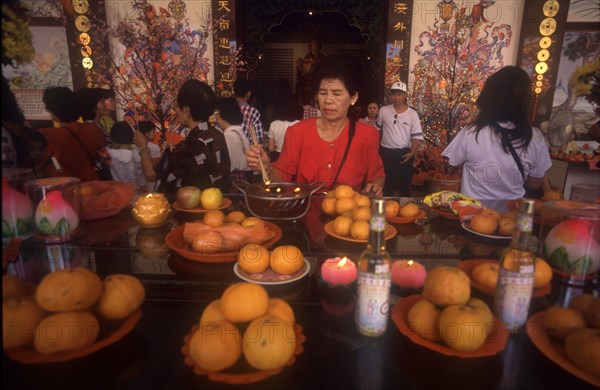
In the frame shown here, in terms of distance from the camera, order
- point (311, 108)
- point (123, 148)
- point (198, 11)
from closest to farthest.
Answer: point (123, 148), point (311, 108), point (198, 11)

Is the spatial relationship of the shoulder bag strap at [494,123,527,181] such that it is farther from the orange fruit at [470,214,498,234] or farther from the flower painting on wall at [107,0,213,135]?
the flower painting on wall at [107,0,213,135]

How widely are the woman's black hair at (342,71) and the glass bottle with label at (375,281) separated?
1.64 m

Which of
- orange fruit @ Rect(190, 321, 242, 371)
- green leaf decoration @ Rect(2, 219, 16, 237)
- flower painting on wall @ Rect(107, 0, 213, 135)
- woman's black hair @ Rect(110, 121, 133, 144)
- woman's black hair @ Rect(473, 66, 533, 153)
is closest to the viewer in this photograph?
orange fruit @ Rect(190, 321, 242, 371)

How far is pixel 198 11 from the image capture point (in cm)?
575

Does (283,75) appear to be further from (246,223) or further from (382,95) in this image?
(246,223)

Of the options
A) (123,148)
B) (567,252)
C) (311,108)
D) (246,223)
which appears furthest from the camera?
(311,108)

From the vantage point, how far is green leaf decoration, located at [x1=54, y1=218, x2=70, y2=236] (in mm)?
1322

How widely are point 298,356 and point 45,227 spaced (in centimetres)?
106

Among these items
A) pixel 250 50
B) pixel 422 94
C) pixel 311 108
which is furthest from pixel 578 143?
pixel 250 50

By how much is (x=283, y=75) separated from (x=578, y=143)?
584 cm

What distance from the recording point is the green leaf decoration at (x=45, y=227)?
130cm

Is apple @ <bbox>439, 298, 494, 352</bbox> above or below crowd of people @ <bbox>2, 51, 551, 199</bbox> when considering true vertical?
below

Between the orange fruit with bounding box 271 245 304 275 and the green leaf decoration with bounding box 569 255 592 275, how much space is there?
2.66 ft

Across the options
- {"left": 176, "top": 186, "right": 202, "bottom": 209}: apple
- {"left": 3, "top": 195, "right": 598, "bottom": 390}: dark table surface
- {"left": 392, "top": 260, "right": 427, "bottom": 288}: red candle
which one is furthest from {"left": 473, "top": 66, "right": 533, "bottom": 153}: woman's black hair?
{"left": 176, "top": 186, "right": 202, "bottom": 209}: apple
